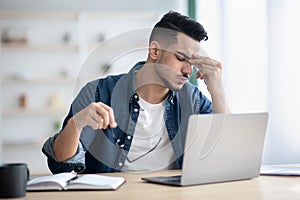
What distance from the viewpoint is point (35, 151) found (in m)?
4.45

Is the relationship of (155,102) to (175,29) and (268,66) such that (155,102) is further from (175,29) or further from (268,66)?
(268,66)

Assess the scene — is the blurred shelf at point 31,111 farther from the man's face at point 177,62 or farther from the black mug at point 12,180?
the black mug at point 12,180

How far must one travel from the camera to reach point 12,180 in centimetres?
123

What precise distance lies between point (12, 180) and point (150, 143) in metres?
0.78

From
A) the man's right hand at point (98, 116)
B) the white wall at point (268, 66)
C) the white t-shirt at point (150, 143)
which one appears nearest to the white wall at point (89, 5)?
the white wall at point (268, 66)

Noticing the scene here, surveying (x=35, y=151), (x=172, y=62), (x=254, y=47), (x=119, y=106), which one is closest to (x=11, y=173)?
(x=119, y=106)

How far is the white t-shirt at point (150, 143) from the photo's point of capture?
1886 millimetres

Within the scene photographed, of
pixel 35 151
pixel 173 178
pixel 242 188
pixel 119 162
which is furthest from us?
pixel 35 151

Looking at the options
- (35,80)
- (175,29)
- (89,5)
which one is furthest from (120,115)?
(89,5)

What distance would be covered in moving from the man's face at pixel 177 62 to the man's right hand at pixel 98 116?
54cm

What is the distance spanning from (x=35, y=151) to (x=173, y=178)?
3.11m

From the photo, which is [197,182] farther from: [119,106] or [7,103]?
[7,103]

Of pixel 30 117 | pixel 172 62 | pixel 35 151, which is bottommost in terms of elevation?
pixel 35 151

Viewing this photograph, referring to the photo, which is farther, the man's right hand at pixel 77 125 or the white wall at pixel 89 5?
the white wall at pixel 89 5
